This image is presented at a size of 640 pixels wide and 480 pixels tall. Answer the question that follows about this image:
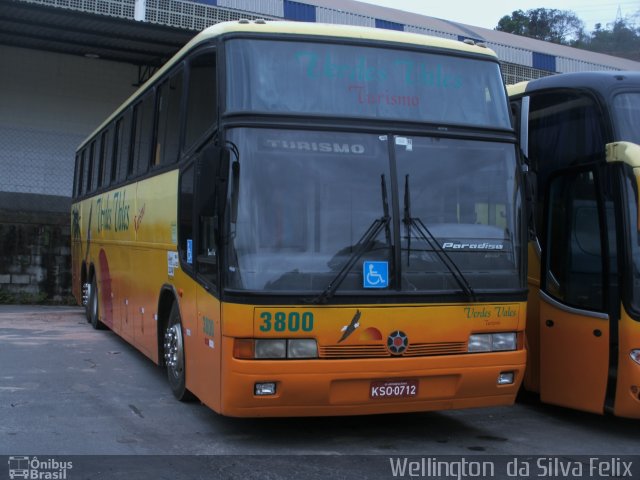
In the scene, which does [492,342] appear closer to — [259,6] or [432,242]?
[432,242]

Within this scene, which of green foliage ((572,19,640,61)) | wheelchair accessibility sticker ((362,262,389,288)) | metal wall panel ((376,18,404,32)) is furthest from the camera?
green foliage ((572,19,640,61))

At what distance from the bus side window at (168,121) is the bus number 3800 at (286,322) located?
2709 millimetres

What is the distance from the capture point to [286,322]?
18.6ft

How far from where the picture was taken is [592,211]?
6973 mm

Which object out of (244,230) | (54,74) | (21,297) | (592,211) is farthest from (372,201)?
(54,74)

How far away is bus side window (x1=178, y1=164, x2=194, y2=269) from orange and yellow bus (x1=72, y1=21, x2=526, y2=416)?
0.09 m

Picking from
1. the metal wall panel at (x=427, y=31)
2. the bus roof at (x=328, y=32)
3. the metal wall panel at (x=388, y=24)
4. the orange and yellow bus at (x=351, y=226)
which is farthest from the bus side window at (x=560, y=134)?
the metal wall panel at (x=427, y=31)

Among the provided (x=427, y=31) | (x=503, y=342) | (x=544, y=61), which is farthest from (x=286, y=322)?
Answer: (x=544, y=61)

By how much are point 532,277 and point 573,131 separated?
1488 mm

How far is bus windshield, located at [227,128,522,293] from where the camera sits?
5746 millimetres

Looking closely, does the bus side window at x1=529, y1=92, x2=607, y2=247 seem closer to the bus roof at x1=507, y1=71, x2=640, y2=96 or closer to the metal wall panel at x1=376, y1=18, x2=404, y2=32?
the bus roof at x1=507, y1=71, x2=640, y2=96

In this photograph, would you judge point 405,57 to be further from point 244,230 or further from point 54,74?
point 54,74

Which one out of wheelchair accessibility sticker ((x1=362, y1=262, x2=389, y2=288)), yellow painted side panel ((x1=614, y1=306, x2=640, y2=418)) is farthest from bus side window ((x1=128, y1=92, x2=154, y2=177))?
yellow painted side panel ((x1=614, y1=306, x2=640, y2=418))

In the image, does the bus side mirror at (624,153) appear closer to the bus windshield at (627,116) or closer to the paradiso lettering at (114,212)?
the bus windshield at (627,116)
